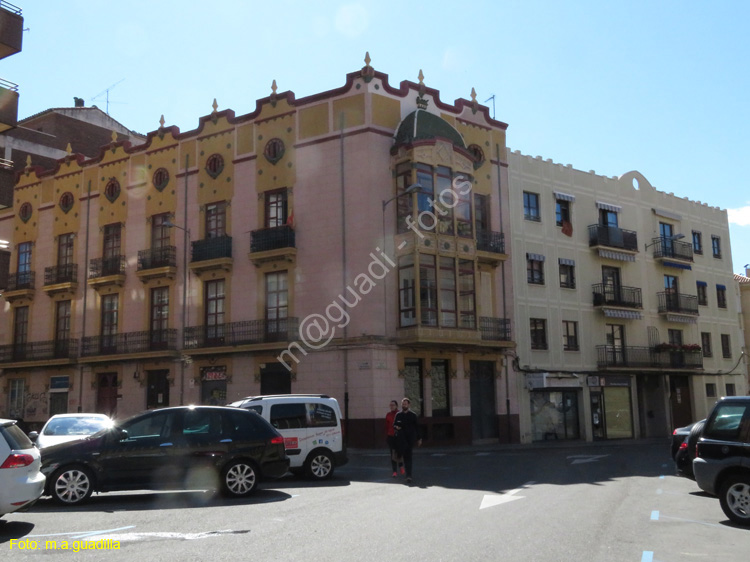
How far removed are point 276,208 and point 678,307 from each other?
2239cm

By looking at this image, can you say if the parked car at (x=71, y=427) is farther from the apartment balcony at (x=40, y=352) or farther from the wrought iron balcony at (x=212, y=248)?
the apartment balcony at (x=40, y=352)

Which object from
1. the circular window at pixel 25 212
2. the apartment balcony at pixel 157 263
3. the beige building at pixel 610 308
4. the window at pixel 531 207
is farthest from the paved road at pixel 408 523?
the circular window at pixel 25 212

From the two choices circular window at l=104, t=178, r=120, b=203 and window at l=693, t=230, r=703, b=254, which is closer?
circular window at l=104, t=178, r=120, b=203

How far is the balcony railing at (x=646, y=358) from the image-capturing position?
37.3 metres

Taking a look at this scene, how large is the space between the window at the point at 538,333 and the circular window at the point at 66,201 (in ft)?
77.2

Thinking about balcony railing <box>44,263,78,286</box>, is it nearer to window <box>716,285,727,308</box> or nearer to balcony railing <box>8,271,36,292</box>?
balcony railing <box>8,271,36,292</box>

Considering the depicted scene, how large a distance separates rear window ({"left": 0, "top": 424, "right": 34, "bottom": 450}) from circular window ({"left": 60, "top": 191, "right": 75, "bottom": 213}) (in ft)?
103

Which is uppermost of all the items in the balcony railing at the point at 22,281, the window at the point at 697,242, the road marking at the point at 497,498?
the window at the point at 697,242

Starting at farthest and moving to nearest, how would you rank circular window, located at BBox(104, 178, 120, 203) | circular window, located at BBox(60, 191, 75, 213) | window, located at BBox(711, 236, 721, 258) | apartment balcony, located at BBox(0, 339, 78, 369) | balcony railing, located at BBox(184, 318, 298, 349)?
window, located at BBox(711, 236, 721, 258) → circular window, located at BBox(60, 191, 75, 213) → circular window, located at BBox(104, 178, 120, 203) → apartment balcony, located at BBox(0, 339, 78, 369) → balcony railing, located at BBox(184, 318, 298, 349)

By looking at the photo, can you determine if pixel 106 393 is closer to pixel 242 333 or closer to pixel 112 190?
pixel 242 333

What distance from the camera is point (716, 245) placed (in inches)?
1823

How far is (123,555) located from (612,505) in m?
8.10

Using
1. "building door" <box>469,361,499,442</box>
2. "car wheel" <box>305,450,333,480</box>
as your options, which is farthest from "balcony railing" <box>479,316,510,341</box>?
"car wheel" <box>305,450,333,480</box>

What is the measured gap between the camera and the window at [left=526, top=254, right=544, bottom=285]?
3541 cm
